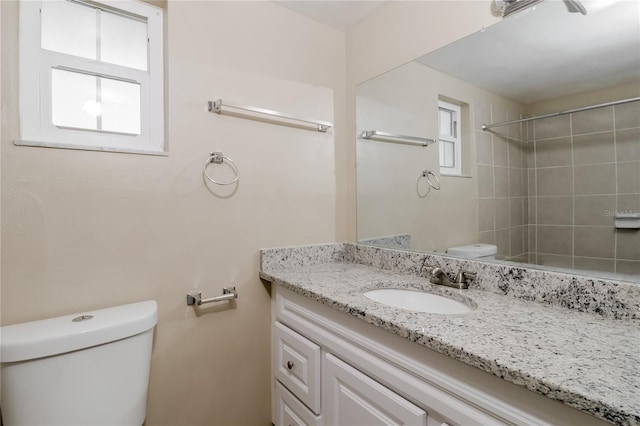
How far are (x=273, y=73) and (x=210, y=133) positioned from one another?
1.49 ft

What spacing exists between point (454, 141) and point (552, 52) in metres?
0.41

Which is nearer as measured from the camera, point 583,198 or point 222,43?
point 583,198

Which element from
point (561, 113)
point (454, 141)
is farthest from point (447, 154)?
point (561, 113)

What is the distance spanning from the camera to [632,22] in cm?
83

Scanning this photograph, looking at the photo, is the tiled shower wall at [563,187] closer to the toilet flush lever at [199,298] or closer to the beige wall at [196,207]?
the beige wall at [196,207]

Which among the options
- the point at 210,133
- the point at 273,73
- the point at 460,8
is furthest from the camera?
the point at 273,73

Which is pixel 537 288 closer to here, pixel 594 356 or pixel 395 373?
pixel 594 356

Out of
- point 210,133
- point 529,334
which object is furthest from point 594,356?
point 210,133

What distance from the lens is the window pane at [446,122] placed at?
1267mm

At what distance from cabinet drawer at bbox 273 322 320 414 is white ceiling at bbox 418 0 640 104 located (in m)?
1.18

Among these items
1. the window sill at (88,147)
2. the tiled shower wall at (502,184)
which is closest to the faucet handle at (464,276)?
the tiled shower wall at (502,184)

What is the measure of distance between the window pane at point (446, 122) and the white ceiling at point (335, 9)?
67 centimetres

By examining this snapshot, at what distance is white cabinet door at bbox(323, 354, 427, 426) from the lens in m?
0.76

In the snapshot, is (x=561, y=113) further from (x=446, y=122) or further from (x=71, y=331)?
(x=71, y=331)
